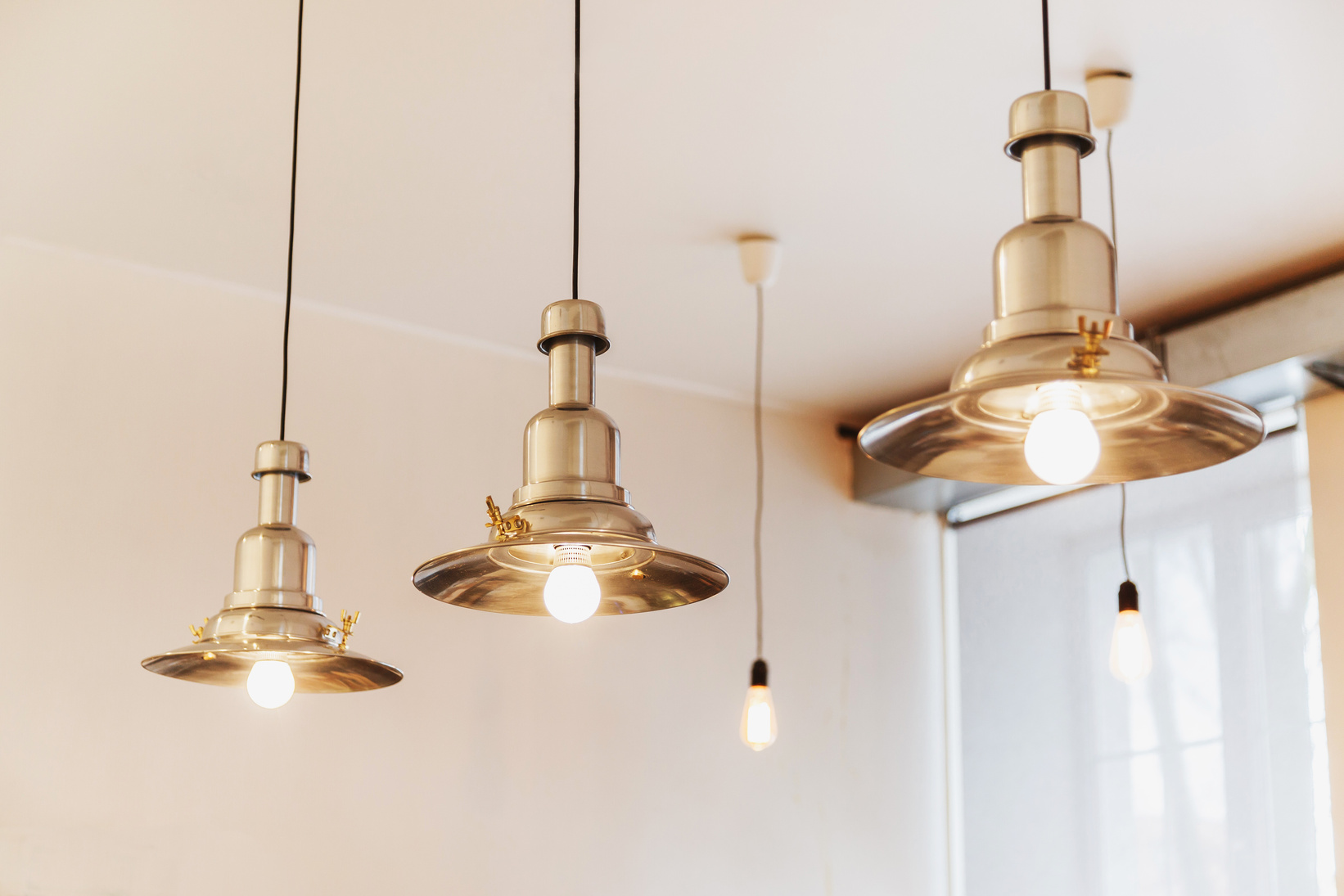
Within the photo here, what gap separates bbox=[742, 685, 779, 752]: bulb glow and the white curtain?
3.54 feet

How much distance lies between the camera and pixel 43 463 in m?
3.03

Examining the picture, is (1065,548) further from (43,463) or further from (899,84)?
(43,463)

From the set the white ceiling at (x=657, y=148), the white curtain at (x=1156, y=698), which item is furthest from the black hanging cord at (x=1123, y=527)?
the white ceiling at (x=657, y=148)

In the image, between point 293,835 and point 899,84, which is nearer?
point 899,84

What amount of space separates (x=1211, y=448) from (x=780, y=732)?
284 cm

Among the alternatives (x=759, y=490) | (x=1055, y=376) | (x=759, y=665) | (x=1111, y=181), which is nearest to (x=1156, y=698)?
(x=759, y=665)

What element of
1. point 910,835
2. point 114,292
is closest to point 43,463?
point 114,292

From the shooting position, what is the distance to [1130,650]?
277cm

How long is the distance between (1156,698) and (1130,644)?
3.05ft

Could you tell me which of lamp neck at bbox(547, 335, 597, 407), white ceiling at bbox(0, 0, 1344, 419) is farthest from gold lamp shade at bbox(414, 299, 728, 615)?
white ceiling at bbox(0, 0, 1344, 419)

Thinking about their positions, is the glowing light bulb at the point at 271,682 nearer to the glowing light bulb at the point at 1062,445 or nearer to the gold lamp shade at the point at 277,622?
the gold lamp shade at the point at 277,622

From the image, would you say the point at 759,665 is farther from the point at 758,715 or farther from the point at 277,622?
the point at 277,622

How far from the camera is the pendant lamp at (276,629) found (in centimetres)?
162

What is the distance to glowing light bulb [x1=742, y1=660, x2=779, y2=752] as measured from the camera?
3.17 m
